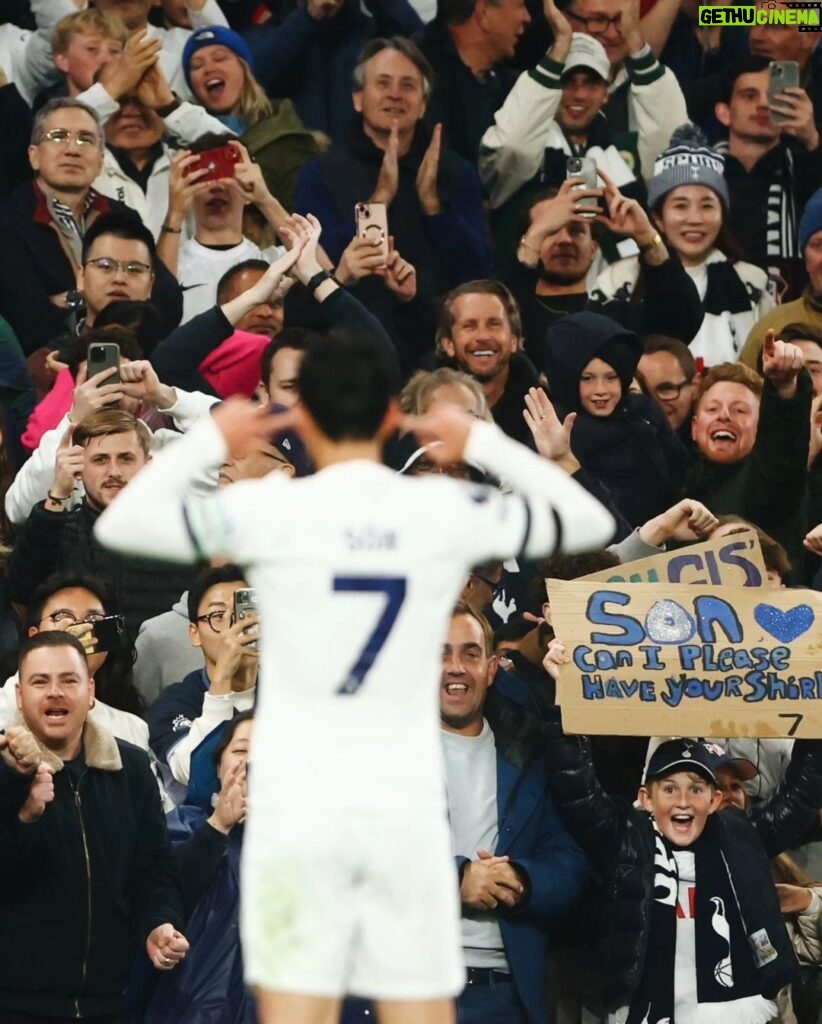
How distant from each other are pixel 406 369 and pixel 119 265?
4.74 feet

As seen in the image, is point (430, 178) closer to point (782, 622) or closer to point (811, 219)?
point (811, 219)

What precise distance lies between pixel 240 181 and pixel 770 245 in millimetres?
2982

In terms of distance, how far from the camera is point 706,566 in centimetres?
834

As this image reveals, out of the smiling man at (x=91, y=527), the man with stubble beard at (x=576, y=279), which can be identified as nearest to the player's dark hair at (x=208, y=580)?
the smiling man at (x=91, y=527)

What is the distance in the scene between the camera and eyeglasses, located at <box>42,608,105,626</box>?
8352 millimetres

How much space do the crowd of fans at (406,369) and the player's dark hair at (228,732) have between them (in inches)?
0.8

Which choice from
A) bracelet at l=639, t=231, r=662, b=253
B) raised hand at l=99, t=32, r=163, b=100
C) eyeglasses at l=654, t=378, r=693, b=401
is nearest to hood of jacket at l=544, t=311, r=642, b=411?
eyeglasses at l=654, t=378, r=693, b=401

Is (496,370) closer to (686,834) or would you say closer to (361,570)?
(686,834)

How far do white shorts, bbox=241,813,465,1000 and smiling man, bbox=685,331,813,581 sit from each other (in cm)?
403

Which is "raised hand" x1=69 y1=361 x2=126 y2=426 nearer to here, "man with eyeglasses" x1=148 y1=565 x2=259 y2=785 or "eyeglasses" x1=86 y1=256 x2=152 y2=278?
"man with eyeglasses" x1=148 y1=565 x2=259 y2=785

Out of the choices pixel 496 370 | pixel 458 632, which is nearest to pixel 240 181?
pixel 496 370

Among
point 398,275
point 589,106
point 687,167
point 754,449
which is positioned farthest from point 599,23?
point 754,449

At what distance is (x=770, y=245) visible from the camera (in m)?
12.2

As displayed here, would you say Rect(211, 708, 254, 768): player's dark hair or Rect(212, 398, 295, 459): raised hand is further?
Rect(211, 708, 254, 768): player's dark hair
